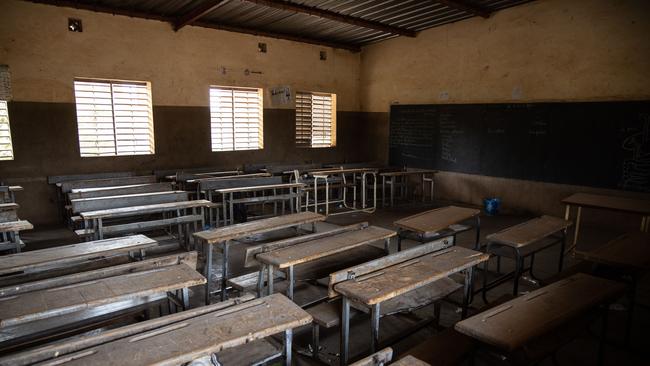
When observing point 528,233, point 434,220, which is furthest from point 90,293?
point 528,233

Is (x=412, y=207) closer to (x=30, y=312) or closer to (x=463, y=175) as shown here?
(x=463, y=175)

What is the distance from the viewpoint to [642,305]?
11.1 feet

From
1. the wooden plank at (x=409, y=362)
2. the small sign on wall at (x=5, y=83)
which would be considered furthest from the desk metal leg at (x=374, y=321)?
the small sign on wall at (x=5, y=83)

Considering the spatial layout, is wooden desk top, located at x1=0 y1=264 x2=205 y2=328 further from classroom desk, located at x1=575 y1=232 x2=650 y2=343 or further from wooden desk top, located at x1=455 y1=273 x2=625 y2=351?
classroom desk, located at x1=575 y1=232 x2=650 y2=343

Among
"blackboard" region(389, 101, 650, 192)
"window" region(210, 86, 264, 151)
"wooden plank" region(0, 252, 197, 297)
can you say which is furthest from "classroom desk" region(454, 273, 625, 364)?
"window" region(210, 86, 264, 151)

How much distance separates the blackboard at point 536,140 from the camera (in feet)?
18.8

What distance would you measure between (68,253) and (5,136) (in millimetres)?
4353

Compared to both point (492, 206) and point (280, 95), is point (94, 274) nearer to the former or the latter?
point (492, 206)

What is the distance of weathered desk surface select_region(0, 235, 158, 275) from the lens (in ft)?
8.54

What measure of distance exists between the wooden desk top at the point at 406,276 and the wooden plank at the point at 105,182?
497 cm

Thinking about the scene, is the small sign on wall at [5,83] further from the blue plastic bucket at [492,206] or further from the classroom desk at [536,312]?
the blue plastic bucket at [492,206]

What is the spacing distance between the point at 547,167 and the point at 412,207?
239cm

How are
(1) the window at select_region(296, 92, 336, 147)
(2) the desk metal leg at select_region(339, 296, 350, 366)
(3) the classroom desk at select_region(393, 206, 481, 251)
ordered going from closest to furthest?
(2) the desk metal leg at select_region(339, 296, 350, 366), (3) the classroom desk at select_region(393, 206, 481, 251), (1) the window at select_region(296, 92, 336, 147)

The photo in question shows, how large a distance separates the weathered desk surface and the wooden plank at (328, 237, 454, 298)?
163 centimetres
